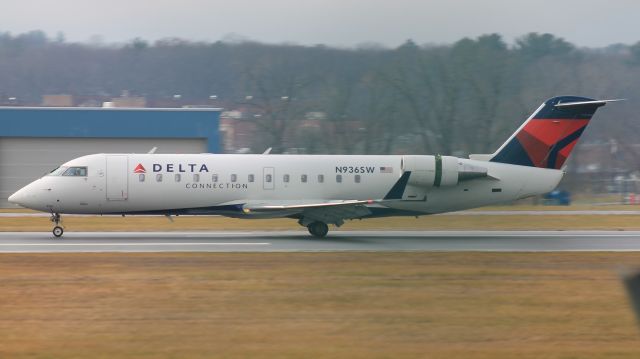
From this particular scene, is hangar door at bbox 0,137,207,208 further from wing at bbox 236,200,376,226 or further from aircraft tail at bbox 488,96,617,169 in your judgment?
aircraft tail at bbox 488,96,617,169

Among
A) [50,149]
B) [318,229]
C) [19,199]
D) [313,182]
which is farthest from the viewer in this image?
[50,149]

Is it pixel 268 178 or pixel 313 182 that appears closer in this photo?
pixel 268 178

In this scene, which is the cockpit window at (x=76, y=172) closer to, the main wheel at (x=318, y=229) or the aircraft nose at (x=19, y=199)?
the aircraft nose at (x=19, y=199)

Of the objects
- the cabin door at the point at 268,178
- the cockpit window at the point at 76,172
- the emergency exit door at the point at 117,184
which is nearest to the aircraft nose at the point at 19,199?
the cockpit window at the point at 76,172

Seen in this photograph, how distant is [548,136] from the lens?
1226 inches

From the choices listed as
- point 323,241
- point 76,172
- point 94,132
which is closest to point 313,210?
point 323,241

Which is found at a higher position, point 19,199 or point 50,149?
point 50,149

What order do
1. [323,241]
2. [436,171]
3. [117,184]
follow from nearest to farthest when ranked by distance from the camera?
[323,241] → [117,184] → [436,171]

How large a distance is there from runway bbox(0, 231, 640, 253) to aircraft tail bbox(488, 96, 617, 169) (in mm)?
2884

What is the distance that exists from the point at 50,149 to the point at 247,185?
2478cm

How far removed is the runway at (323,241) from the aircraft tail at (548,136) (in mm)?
2884

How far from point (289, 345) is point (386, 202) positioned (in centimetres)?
1748

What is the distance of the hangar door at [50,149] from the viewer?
49.3 metres

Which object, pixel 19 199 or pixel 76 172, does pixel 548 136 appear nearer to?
pixel 76 172
